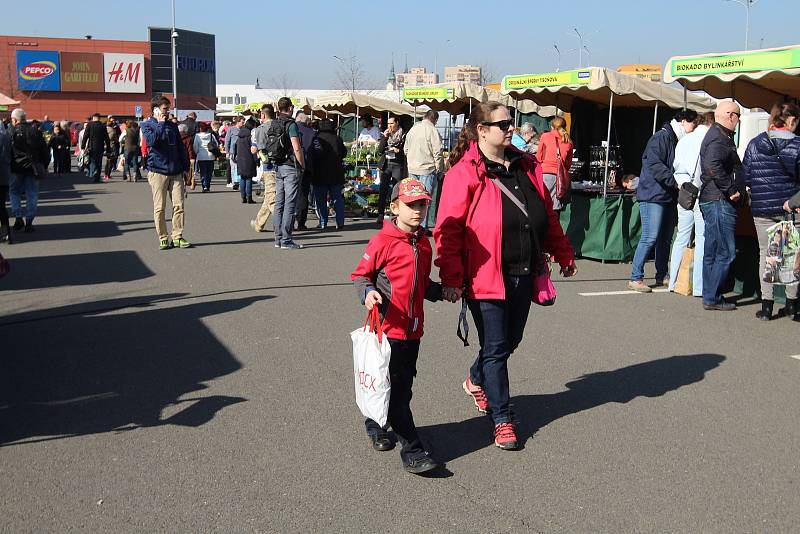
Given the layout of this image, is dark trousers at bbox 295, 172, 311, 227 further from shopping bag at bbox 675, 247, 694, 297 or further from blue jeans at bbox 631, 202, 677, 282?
shopping bag at bbox 675, 247, 694, 297

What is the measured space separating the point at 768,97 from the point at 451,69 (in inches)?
5698

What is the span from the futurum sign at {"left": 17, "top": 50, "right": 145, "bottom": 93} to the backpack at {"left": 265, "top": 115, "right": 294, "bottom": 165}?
77557 mm

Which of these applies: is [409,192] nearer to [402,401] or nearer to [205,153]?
[402,401]

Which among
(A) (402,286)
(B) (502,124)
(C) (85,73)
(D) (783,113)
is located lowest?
(A) (402,286)

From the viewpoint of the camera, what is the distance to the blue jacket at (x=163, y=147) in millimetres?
11766

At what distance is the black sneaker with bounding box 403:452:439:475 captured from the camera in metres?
4.57

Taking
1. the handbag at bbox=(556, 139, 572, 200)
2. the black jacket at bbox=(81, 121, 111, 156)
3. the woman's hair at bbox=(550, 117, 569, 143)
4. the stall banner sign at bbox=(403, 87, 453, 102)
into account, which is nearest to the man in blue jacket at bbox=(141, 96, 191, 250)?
the handbag at bbox=(556, 139, 572, 200)

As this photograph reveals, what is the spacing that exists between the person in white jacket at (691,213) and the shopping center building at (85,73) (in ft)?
250

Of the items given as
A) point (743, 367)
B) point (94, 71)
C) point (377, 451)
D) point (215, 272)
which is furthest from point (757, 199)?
point (94, 71)

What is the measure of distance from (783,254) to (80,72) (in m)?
84.9

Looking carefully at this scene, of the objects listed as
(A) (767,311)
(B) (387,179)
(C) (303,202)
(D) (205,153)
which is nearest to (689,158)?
(A) (767,311)

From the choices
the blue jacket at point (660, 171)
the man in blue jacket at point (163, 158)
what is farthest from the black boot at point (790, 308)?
the man in blue jacket at point (163, 158)

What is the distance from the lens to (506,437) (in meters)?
4.98

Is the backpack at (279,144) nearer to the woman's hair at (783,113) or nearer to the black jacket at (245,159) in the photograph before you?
the woman's hair at (783,113)
